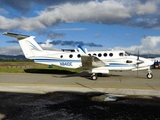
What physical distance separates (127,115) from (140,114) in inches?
19.8

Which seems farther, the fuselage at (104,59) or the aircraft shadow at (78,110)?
the fuselage at (104,59)

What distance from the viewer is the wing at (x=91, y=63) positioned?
62.8ft

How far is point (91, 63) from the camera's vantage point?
19719mm

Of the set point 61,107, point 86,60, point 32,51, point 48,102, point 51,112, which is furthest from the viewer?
point 32,51

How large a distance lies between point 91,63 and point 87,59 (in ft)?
2.68

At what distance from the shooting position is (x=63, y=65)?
74.2 ft

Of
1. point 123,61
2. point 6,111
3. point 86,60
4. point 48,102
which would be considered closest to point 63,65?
point 86,60

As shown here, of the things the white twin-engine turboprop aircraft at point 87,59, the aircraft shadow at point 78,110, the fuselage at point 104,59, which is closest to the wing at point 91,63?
the white twin-engine turboprop aircraft at point 87,59

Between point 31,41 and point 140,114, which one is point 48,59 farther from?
point 140,114

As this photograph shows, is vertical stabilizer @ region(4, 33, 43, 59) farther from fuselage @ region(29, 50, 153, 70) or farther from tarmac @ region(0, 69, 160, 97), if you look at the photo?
tarmac @ region(0, 69, 160, 97)

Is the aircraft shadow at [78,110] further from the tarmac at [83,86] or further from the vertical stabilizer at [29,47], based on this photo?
the vertical stabilizer at [29,47]

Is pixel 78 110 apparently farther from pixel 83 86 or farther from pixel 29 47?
pixel 29 47

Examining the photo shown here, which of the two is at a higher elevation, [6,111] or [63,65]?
[63,65]

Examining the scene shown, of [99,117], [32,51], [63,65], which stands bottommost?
[99,117]
